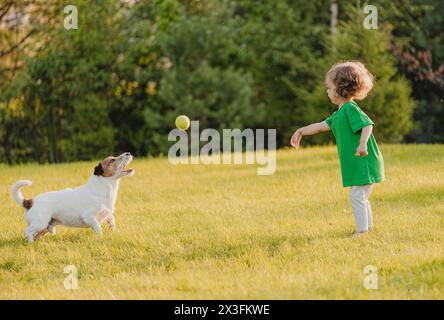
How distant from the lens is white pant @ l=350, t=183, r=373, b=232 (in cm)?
604

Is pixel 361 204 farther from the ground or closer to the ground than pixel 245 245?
farther from the ground

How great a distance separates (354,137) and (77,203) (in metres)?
2.52

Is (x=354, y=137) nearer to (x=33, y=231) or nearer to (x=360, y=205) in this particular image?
(x=360, y=205)

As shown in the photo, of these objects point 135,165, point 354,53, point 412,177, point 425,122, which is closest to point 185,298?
point 412,177

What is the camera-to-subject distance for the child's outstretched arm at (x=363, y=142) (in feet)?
19.0

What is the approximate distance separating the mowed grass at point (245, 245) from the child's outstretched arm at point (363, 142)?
2.39 ft

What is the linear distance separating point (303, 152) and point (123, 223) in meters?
6.06

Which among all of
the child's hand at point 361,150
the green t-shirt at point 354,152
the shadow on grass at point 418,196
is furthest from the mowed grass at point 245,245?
the child's hand at point 361,150

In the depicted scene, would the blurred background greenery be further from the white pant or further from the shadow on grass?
the white pant

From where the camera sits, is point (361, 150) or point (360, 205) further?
point (360, 205)

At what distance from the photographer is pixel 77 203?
621cm

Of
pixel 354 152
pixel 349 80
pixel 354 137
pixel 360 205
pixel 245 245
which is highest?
pixel 349 80

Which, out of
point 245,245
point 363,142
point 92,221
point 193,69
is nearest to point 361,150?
point 363,142

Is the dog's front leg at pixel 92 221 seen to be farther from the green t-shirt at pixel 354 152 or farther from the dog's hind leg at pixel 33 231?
the green t-shirt at pixel 354 152
